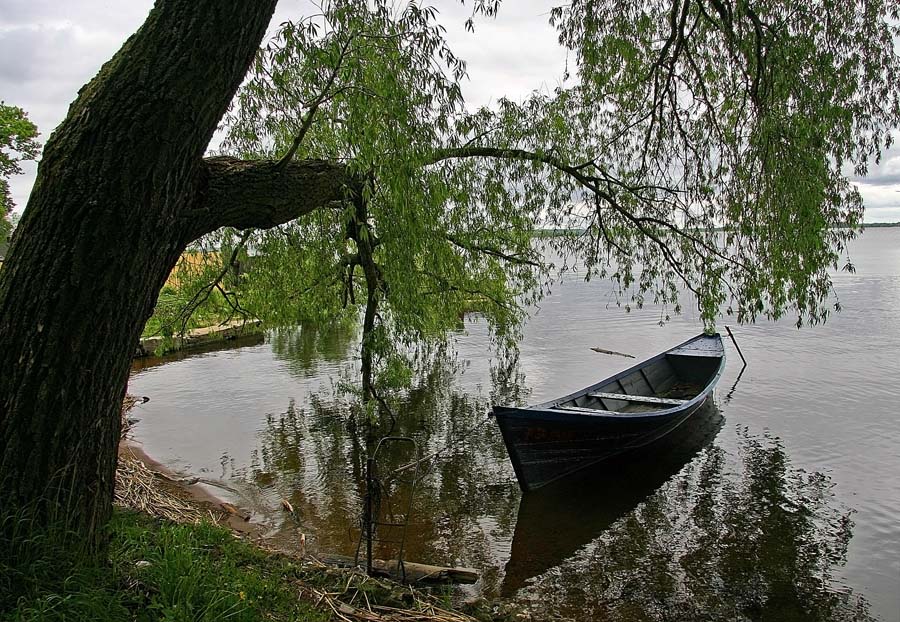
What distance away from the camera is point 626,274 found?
24.7 ft

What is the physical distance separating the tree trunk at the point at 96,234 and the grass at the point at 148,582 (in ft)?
0.76

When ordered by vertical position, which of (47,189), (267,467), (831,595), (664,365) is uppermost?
(47,189)

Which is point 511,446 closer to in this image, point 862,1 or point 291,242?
point 291,242

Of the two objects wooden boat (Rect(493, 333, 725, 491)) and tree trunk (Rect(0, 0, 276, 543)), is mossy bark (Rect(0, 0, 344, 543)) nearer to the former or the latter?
tree trunk (Rect(0, 0, 276, 543))

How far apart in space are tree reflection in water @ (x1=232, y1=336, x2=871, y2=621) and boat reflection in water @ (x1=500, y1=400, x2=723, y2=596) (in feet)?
0.07

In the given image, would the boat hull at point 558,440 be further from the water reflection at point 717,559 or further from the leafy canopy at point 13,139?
the leafy canopy at point 13,139

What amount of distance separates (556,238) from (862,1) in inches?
168

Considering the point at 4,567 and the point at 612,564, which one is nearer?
the point at 4,567

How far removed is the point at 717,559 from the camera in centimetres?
598

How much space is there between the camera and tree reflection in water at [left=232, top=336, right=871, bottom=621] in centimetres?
537

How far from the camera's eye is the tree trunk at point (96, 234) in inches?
103

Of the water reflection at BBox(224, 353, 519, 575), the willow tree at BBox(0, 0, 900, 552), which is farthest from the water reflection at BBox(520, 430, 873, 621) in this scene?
the willow tree at BBox(0, 0, 900, 552)

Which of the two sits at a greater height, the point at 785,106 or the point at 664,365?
the point at 785,106

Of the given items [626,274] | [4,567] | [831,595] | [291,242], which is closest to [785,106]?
[626,274]
